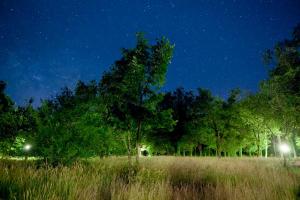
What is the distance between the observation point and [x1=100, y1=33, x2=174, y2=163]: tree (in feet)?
49.5

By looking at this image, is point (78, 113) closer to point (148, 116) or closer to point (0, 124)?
point (148, 116)

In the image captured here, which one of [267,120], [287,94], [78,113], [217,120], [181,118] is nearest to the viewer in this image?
[78,113]

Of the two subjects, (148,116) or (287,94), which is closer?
(148,116)

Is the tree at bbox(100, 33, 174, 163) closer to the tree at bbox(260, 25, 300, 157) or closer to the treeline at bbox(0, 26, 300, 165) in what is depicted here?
the treeline at bbox(0, 26, 300, 165)

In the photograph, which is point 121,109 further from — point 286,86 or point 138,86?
point 286,86

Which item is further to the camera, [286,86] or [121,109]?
[286,86]

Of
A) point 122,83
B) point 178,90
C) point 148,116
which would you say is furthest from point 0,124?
point 178,90

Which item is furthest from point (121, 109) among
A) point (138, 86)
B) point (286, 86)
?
point (286, 86)

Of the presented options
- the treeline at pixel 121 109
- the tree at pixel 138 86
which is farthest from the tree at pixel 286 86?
the tree at pixel 138 86

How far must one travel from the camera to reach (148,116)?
15.4 m

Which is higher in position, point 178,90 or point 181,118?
point 178,90

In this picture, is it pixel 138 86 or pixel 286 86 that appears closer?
pixel 138 86

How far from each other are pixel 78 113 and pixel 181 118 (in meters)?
31.5

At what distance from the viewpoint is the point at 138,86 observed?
1521 centimetres
